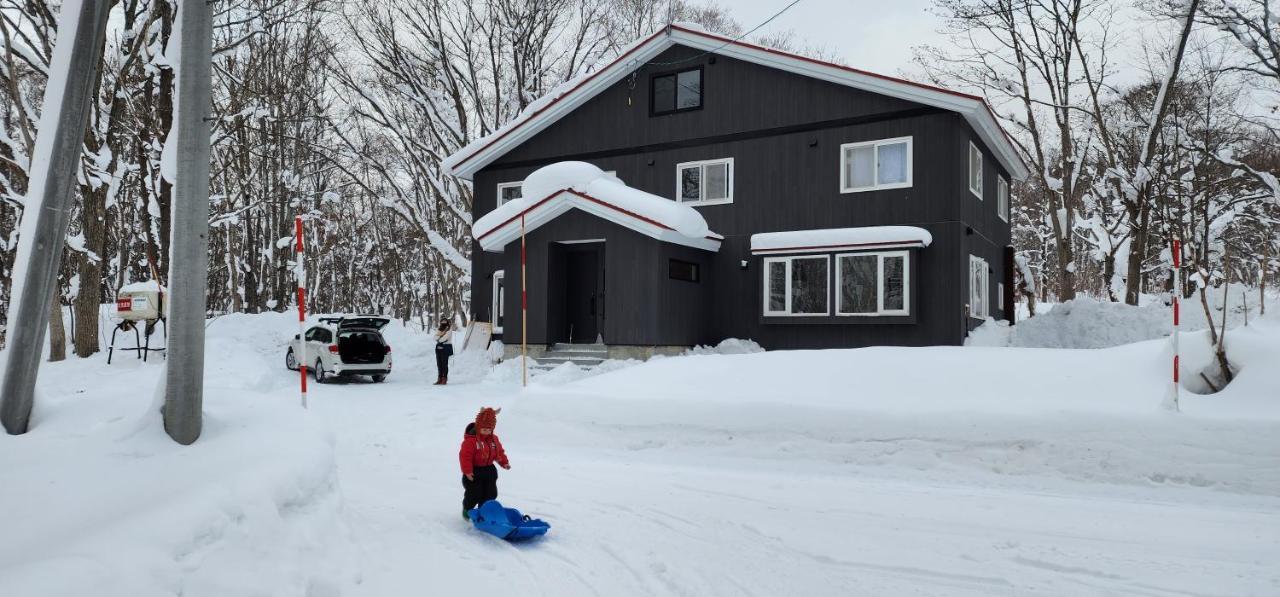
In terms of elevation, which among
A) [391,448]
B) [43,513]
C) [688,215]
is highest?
[688,215]

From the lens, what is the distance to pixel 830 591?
4.89 metres

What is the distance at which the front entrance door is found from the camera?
19.4 meters

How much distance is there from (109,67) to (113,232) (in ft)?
A: 62.4

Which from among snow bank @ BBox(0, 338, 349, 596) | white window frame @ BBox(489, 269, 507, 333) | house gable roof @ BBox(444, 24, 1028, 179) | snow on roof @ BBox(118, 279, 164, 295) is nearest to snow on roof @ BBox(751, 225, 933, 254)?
house gable roof @ BBox(444, 24, 1028, 179)

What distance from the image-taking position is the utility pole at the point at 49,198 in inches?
170

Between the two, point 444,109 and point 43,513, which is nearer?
point 43,513

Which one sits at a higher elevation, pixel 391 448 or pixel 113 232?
pixel 113 232

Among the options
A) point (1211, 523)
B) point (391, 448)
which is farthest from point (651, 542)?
point (391, 448)

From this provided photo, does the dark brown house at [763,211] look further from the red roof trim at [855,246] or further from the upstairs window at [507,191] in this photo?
the upstairs window at [507,191]

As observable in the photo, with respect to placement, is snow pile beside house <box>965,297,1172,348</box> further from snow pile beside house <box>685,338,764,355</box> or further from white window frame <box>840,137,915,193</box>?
snow pile beside house <box>685,338,764,355</box>

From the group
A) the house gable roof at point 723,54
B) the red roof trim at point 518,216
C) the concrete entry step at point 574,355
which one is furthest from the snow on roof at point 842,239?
the red roof trim at point 518,216

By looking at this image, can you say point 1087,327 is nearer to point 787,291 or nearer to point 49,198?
point 787,291

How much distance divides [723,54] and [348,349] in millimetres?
10960

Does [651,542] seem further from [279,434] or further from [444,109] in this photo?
[444,109]
